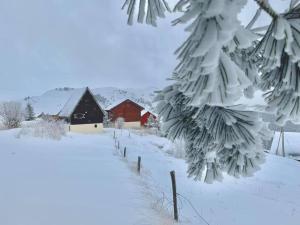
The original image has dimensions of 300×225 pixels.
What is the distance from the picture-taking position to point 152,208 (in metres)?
6.66

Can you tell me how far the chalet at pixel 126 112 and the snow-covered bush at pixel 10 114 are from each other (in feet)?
51.2

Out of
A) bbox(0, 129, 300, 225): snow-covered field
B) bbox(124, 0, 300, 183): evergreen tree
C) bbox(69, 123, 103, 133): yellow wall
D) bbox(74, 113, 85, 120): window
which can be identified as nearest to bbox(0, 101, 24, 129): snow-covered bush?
bbox(69, 123, 103, 133): yellow wall

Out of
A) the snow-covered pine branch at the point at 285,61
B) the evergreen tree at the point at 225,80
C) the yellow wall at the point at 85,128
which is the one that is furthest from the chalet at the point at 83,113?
the snow-covered pine branch at the point at 285,61

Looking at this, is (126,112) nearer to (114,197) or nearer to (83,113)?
(83,113)

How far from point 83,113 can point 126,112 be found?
11470 mm

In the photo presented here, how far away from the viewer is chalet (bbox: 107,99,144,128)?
42.2 meters

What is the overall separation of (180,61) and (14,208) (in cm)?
633

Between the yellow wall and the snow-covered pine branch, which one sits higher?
the snow-covered pine branch

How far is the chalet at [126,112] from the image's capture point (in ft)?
139

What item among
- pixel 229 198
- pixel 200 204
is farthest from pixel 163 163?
pixel 200 204

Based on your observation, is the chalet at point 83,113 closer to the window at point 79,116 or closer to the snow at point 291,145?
the window at point 79,116

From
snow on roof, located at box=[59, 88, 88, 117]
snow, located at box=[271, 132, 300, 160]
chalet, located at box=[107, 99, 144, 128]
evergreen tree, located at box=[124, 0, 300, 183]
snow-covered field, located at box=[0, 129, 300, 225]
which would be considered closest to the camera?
evergreen tree, located at box=[124, 0, 300, 183]

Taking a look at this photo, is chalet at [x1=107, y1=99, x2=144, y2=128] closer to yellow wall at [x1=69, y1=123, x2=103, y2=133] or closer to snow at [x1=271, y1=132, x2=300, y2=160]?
yellow wall at [x1=69, y1=123, x2=103, y2=133]

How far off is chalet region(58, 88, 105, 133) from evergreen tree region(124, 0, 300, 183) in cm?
3062
